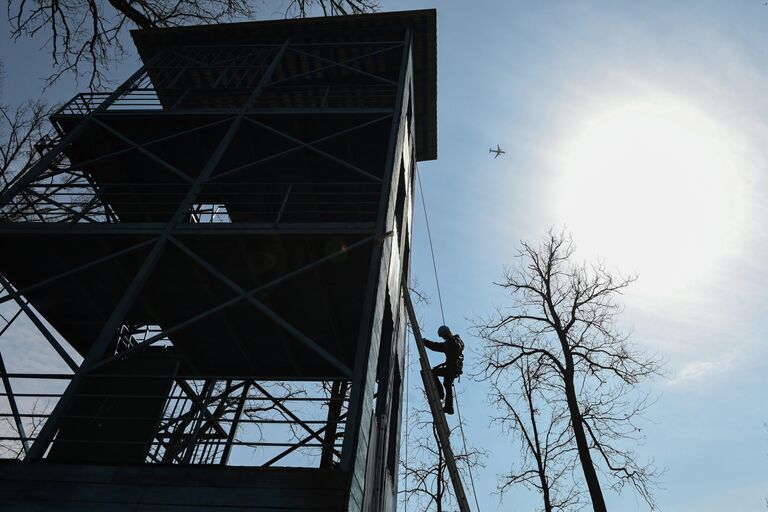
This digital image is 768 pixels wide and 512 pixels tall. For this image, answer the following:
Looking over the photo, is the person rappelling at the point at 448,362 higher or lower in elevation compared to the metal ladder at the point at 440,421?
higher

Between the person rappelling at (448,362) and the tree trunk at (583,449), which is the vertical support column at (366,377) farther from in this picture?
the tree trunk at (583,449)

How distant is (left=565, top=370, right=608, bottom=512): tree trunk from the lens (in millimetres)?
13298

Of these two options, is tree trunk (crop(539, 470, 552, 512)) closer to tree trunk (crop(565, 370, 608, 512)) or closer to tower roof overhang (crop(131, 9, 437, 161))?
tree trunk (crop(565, 370, 608, 512))

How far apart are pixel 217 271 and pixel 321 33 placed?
853 cm

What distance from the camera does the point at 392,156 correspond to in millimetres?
9172

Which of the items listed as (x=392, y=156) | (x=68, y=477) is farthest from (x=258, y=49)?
(x=68, y=477)

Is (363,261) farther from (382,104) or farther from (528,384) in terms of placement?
(528,384)

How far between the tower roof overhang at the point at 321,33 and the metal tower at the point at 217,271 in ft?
0.16

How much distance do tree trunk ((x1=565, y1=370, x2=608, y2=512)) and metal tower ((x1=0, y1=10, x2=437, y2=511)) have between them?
5.98m

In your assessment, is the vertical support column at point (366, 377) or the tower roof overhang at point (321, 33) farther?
the tower roof overhang at point (321, 33)

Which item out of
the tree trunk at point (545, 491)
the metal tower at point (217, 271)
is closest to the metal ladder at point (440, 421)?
the metal tower at point (217, 271)

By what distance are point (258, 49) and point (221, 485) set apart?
1159 cm

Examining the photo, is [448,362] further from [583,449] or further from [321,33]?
[321,33]

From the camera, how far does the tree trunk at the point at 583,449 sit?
13.3 m
